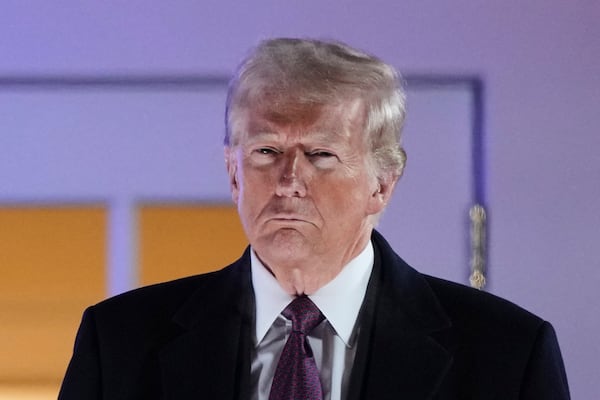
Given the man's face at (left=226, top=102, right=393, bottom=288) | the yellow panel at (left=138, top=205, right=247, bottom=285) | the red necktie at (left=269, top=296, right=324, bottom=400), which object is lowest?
the red necktie at (left=269, top=296, right=324, bottom=400)

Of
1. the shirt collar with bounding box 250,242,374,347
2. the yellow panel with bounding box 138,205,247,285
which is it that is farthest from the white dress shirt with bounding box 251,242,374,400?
the yellow panel with bounding box 138,205,247,285

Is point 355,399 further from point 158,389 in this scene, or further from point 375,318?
point 158,389

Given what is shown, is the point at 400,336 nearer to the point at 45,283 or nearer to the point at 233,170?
the point at 233,170

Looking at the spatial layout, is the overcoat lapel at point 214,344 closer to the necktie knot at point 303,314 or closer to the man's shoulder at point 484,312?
the necktie knot at point 303,314

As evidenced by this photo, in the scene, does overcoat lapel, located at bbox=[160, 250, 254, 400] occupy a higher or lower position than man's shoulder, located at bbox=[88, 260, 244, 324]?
lower

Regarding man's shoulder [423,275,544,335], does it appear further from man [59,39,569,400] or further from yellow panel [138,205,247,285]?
yellow panel [138,205,247,285]

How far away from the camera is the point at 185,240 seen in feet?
7.29

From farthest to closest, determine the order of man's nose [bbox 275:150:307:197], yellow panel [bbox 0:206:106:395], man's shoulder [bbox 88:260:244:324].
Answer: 1. yellow panel [bbox 0:206:106:395]
2. man's shoulder [bbox 88:260:244:324]
3. man's nose [bbox 275:150:307:197]

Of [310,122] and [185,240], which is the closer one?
[310,122]

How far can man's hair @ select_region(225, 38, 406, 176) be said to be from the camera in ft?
4.01

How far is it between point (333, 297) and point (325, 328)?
0.12 ft

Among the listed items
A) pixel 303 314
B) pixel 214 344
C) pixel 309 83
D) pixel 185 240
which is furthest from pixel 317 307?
pixel 185 240

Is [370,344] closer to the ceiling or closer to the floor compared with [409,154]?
closer to the floor

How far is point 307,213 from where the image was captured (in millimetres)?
1211
